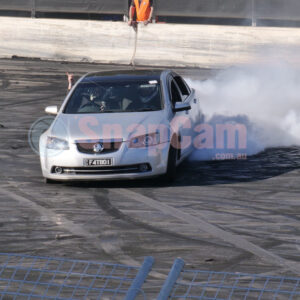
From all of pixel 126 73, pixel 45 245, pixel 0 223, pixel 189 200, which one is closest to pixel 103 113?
pixel 126 73

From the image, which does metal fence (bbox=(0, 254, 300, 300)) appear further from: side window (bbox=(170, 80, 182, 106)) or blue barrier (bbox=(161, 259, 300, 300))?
side window (bbox=(170, 80, 182, 106))

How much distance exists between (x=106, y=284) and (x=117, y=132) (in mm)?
4403

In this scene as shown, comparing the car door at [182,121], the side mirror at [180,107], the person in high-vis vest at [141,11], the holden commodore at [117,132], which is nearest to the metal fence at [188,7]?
the person in high-vis vest at [141,11]

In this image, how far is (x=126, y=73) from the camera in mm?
13133

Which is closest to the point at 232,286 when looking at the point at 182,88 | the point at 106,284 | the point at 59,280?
the point at 106,284

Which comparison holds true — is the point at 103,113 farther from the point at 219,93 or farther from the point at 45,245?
the point at 219,93

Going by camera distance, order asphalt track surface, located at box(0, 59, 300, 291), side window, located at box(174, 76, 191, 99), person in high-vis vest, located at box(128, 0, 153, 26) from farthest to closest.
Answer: person in high-vis vest, located at box(128, 0, 153, 26) → side window, located at box(174, 76, 191, 99) → asphalt track surface, located at box(0, 59, 300, 291)

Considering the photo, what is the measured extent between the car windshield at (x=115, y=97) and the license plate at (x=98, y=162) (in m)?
1.24

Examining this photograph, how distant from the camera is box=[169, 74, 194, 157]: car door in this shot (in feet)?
39.8

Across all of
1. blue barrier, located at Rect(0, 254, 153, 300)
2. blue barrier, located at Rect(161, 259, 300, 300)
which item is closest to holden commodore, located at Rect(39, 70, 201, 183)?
blue barrier, located at Rect(0, 254, 153, 300)

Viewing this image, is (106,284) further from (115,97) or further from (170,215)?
(115,97)

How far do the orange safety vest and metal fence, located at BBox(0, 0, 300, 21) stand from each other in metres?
0.93

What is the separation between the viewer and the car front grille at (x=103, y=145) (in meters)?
11.1

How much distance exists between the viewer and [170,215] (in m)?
9.79
